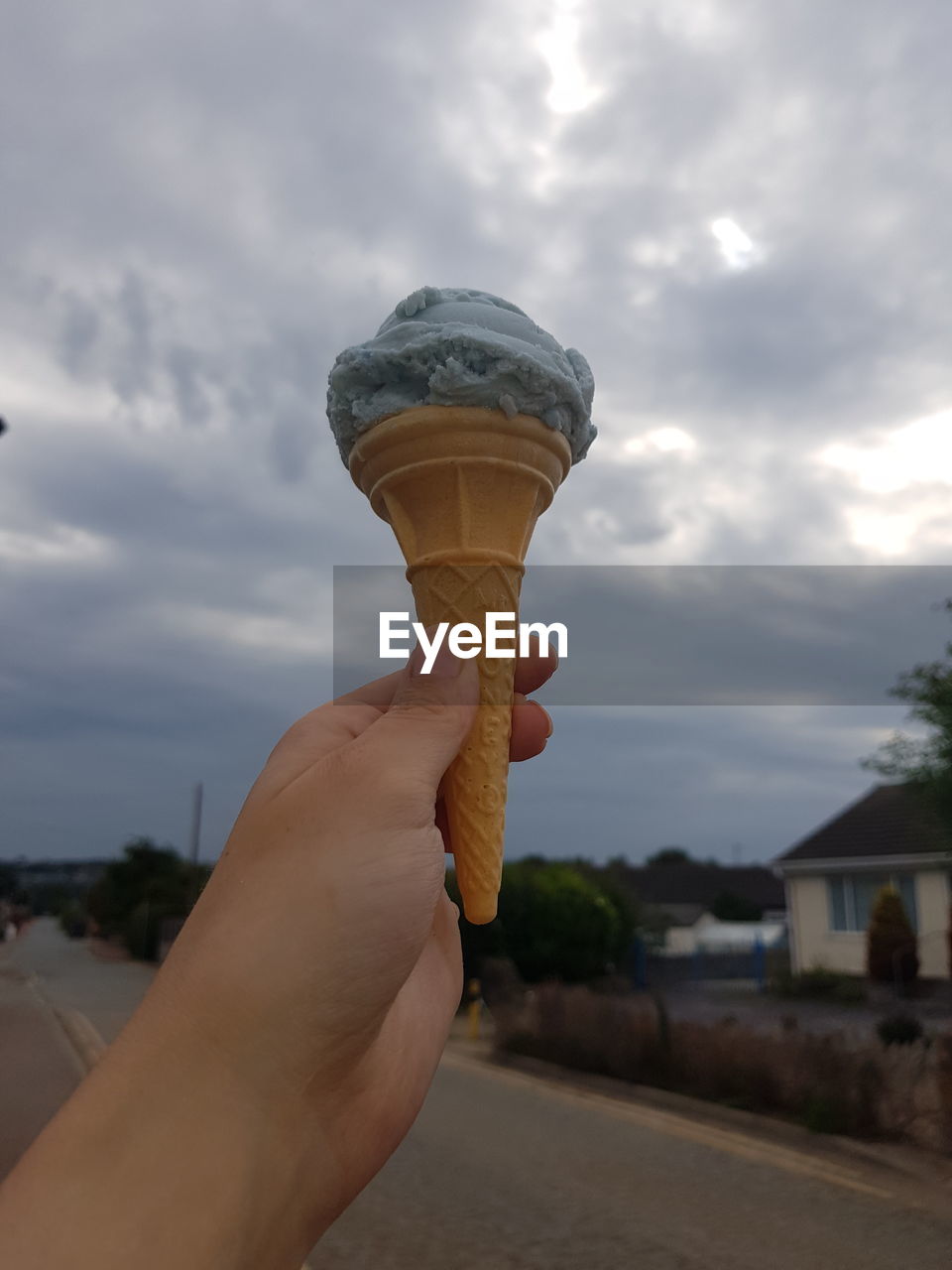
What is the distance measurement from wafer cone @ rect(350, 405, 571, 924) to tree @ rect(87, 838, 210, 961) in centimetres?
3756

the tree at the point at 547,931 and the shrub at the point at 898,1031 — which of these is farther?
the tree at the point at 547,931

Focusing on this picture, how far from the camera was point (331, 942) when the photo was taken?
5.63 feet

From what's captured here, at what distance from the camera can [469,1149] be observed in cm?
872

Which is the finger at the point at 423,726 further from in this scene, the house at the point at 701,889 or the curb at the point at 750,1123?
the house at the point at 701,889

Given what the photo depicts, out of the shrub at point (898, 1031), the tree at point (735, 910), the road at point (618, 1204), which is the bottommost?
the tree at point (735, 910)

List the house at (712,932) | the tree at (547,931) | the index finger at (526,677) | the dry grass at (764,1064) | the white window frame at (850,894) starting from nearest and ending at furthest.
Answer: the index finger at (526,677)
the dry grass at (764,1064)
the tree at (547,931)
the white window frame at (850,894)
the house at (712,932)

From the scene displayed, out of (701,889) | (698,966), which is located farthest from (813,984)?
(701,889)

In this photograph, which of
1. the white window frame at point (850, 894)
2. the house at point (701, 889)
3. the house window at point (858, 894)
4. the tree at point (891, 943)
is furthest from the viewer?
the house at point (701, 889)

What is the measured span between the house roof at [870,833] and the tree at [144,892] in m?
23.3

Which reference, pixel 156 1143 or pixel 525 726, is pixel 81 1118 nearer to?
pixel 156 1143

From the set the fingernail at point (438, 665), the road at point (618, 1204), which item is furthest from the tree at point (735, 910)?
the fingernail at point (438, 665)

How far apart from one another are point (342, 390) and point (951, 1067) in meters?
8.62

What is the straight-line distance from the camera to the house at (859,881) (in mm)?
22375

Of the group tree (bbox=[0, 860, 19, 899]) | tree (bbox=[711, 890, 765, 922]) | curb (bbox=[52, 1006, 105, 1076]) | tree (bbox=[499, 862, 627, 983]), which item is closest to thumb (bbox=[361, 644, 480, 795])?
curb (bbox=[52, 1006, 105, 1076])
